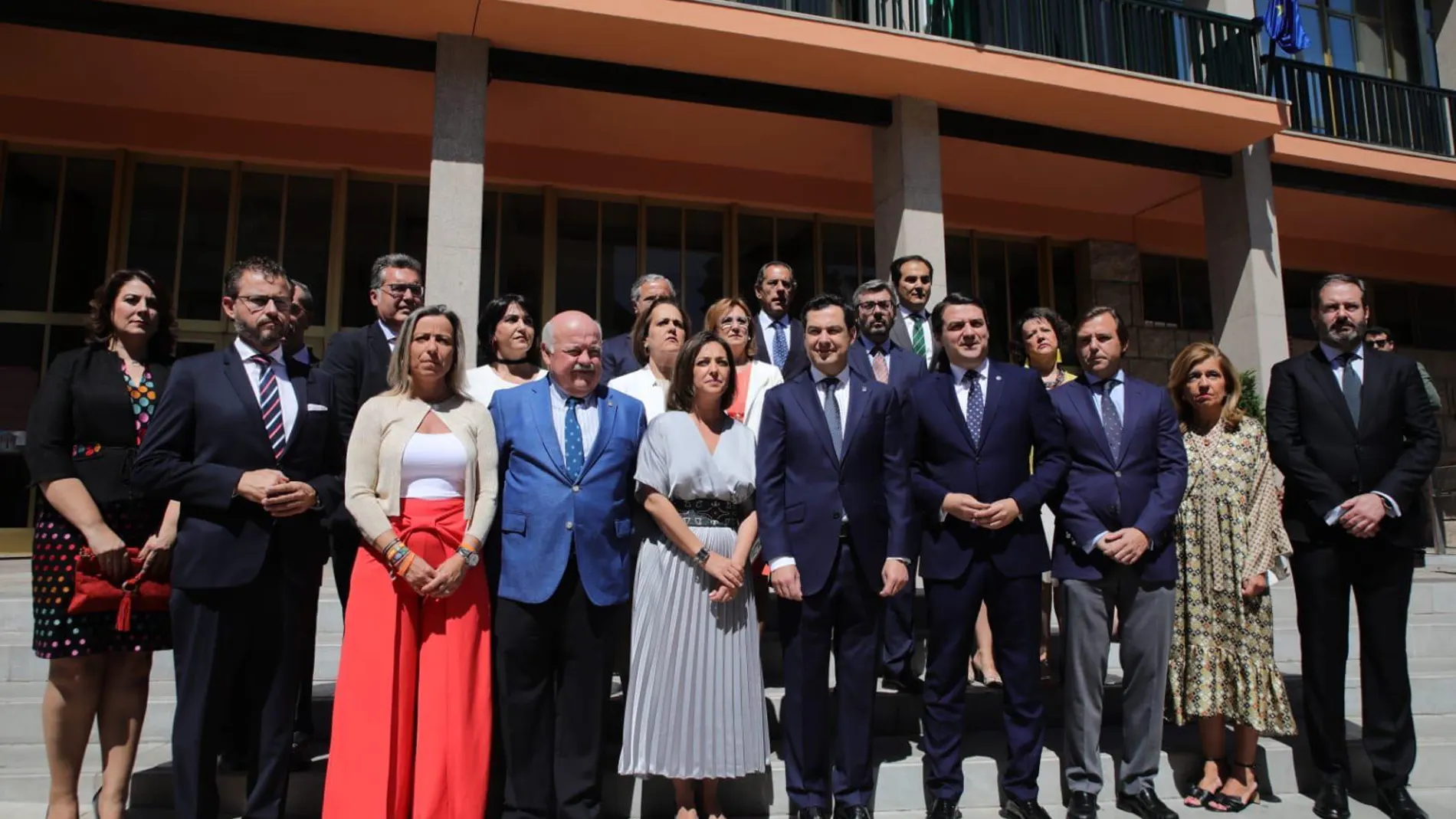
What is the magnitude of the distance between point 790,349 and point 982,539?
188 cm

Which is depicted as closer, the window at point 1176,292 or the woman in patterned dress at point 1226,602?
the woman in patterned dress at point 1226,602

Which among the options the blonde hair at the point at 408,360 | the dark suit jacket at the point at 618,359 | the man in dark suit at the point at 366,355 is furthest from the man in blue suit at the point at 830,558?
the man in dark suit at the point at 366,355

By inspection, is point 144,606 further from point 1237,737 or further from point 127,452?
point 1237,737

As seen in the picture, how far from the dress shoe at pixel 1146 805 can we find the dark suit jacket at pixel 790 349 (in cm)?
238

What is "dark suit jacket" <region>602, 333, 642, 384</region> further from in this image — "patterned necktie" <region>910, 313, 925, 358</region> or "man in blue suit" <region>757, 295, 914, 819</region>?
"patterned necktie" <region>910, 313, 925, 358</region>

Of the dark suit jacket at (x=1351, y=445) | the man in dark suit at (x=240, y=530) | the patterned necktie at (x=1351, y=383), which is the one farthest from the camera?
the patterned necktie at (x=1351, y=383)

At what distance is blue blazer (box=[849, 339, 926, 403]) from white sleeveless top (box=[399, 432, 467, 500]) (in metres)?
1.89

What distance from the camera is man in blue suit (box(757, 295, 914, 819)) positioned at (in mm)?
3441

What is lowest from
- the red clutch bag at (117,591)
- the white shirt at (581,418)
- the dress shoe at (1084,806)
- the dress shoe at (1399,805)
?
the dress shoe at (1399,805)

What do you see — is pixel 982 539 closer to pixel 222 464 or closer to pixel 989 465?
pixel 989 465

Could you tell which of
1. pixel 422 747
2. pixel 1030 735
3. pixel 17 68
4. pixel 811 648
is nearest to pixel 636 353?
pixel 811 648

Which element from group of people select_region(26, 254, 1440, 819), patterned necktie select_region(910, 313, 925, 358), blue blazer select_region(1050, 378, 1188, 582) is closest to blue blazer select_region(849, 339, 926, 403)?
group of people select_region(26, 254, 1440, 819)

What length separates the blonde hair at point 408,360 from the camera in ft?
11.2

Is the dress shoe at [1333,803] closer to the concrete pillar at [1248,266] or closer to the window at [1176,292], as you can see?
the concrete pillar at [1248,266]
